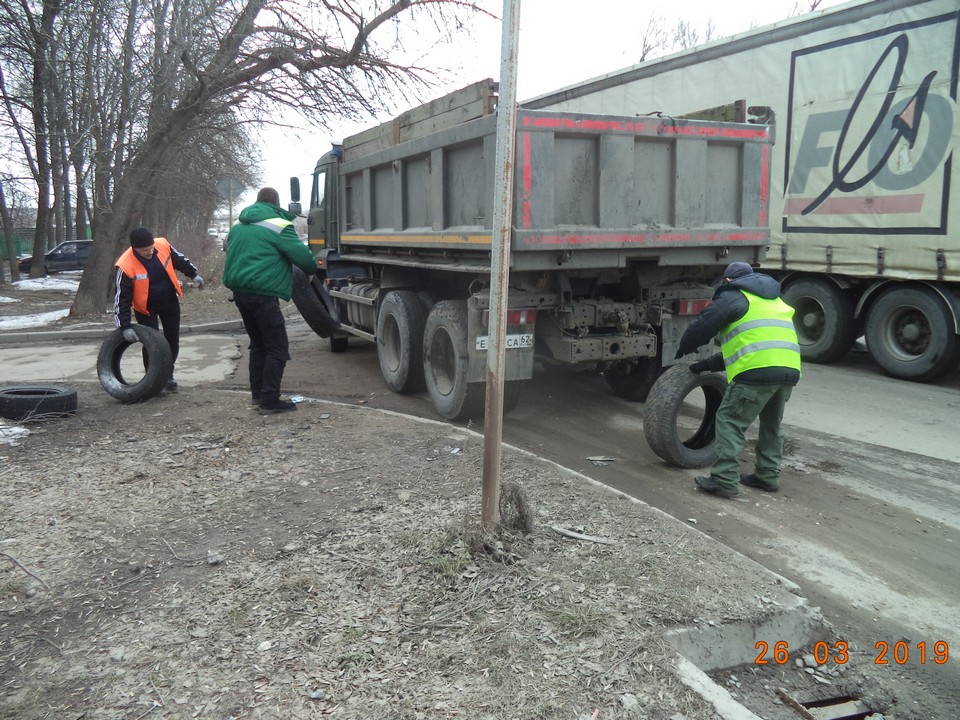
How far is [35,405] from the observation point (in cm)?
619

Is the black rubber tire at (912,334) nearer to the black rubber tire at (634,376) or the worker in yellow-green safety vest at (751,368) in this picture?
the black rubber tire at (634,376)

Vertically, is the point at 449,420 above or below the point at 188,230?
below

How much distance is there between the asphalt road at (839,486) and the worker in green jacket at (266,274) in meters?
1.26

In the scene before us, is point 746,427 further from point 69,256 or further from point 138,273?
point 69,256

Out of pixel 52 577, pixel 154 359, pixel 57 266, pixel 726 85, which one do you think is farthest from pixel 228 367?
pixel 57 266

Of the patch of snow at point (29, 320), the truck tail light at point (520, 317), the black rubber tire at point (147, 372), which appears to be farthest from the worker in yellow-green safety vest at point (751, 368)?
the patch of snow at point (29, 320)

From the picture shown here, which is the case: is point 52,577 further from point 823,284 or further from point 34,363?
point 823,284

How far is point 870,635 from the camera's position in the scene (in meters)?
3.36

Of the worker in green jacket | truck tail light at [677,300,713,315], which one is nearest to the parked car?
the worker in green jacket

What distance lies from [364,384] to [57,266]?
26529 mm

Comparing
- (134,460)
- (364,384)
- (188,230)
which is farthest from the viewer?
(188,230)

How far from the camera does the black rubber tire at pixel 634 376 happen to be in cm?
725

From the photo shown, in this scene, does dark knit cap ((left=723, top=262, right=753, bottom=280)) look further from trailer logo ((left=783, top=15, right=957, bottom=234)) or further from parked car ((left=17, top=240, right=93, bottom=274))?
parked car ((left=17, top=240, right=93, bottom=274))
